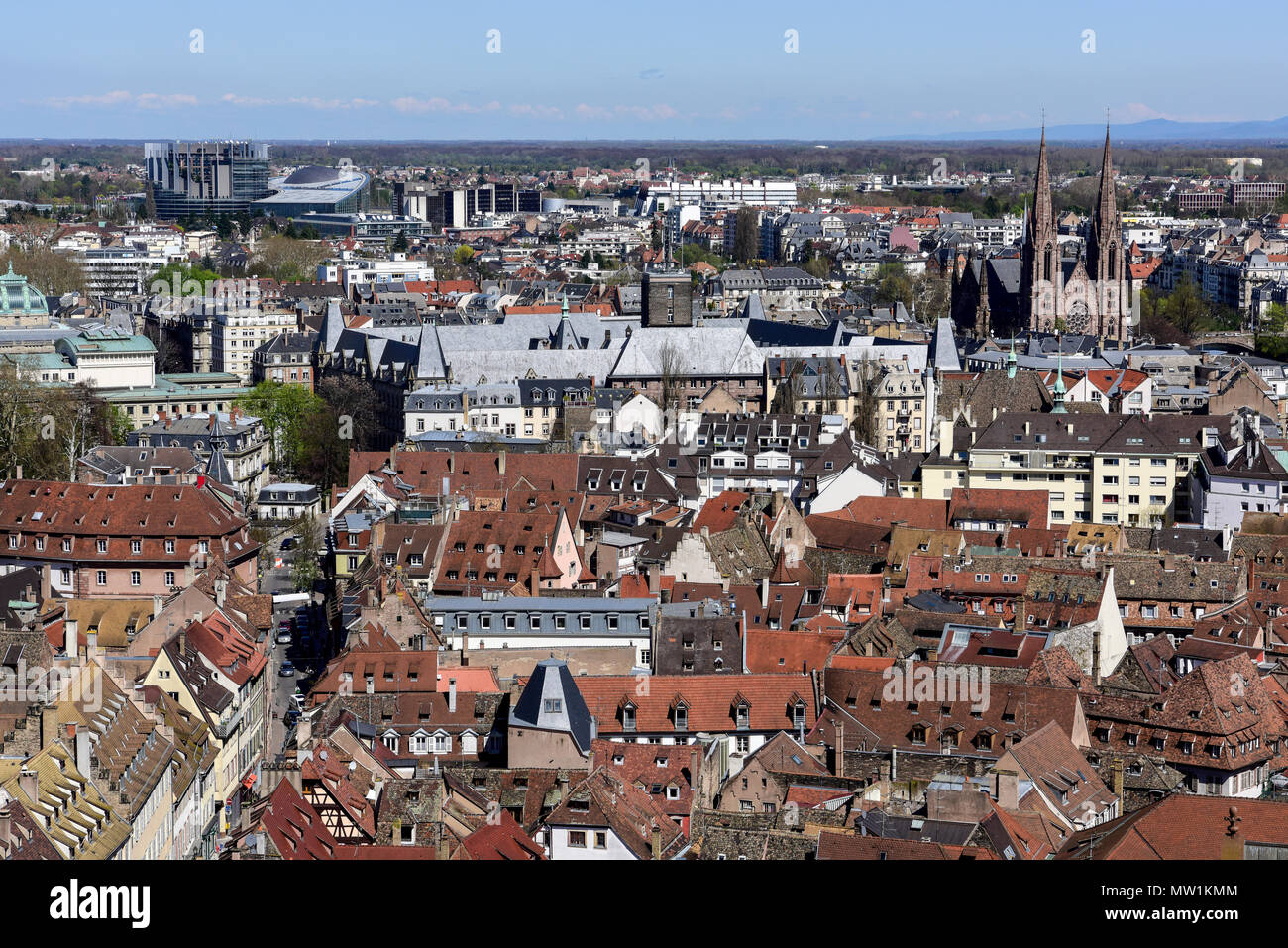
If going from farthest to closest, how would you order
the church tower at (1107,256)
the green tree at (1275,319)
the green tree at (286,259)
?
1. the green tree at (286,259)
2. the green tree at (1275,319)
3. the church tower at (1107,256)

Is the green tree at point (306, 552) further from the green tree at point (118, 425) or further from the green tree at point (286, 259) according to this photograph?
the green tree at point (286, 259)

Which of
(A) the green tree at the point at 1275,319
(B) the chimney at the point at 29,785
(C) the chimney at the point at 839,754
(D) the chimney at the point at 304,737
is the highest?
(B) the chimney at the point at 29,785

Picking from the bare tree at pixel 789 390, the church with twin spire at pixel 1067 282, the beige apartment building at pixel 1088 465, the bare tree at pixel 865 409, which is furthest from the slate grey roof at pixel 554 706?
the church with twin spire at pixel 1067 282

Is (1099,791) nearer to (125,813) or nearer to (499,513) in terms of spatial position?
(125,813)

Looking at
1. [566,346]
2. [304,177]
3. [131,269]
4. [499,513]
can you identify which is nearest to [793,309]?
[566,346]

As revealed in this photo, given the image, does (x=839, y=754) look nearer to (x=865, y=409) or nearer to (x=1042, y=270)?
(x=865, y=409)

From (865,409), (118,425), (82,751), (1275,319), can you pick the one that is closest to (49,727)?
(82,751)
